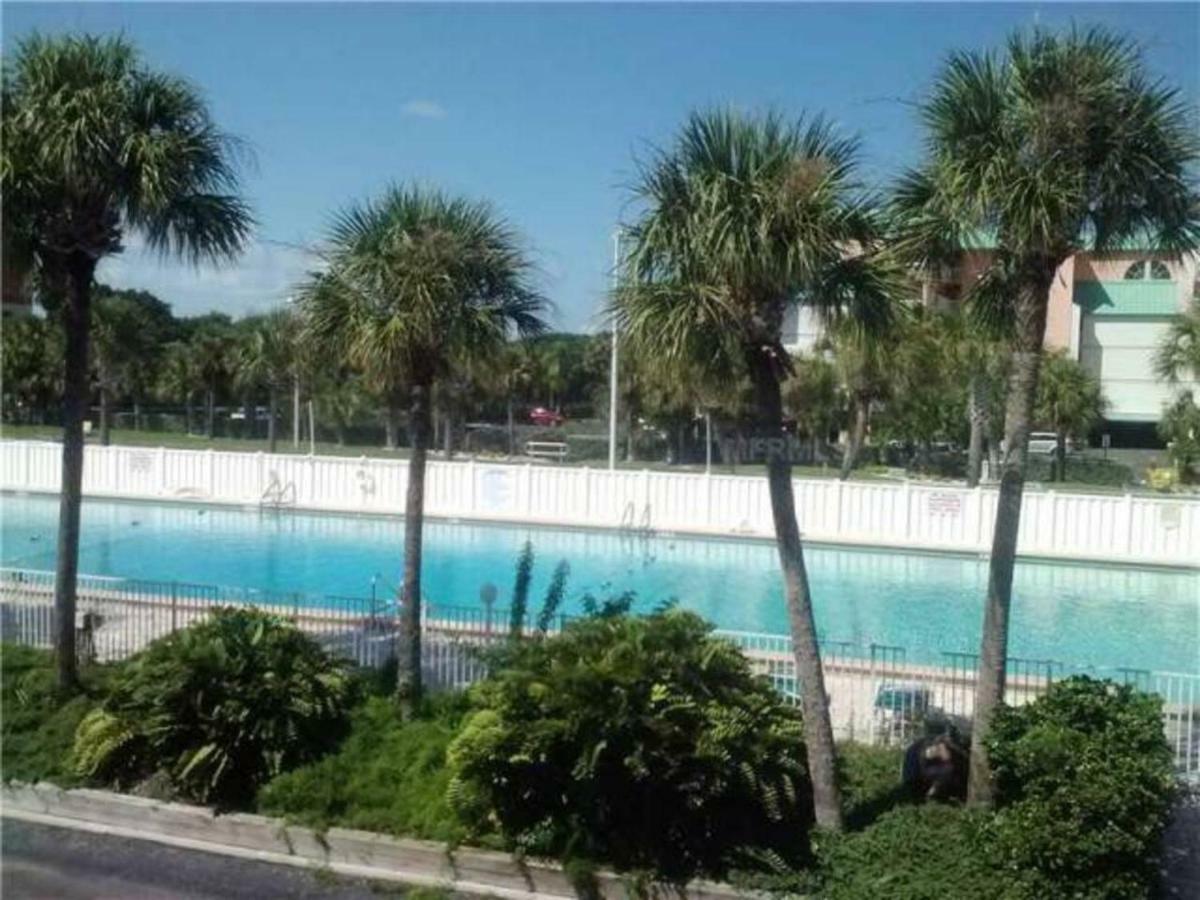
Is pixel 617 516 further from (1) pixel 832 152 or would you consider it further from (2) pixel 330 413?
(2) pixel 330 413

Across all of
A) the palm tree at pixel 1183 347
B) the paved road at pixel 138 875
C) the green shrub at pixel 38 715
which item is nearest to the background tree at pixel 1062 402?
the palm tree at pixel 1183 347

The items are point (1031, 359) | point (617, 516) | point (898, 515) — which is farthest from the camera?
point (617, 516)

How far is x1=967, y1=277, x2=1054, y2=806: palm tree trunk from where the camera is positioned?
8.10 m

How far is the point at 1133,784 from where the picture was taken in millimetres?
7168

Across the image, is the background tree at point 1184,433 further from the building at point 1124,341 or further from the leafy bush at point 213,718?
the leafy bush at point 213,718

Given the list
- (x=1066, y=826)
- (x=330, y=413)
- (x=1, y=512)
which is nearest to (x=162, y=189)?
(x=1066, y=826)

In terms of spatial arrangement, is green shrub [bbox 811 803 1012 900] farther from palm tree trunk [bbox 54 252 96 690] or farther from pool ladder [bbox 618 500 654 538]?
pool ladder [bbox 618 500 654 538]

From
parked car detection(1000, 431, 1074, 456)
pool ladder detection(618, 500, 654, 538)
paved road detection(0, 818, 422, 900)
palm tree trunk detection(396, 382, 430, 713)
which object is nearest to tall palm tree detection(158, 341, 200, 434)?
parked car detection(1000, 431, 1074, 456)

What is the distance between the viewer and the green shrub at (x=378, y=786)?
28.4ft

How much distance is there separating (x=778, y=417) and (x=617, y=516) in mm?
20152

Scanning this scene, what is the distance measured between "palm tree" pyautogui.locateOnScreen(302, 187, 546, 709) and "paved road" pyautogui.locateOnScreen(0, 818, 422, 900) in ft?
6.69

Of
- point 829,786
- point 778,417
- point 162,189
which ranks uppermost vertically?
point 162,189

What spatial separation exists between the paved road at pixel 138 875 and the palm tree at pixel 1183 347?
20.0 m

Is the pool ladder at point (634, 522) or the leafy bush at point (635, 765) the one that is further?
the pool ladder at point (634, 522)
